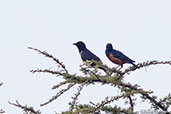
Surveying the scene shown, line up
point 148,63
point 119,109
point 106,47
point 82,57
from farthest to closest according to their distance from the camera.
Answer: point 82,57 → point 106,47 → point 148,63 → point 119,109

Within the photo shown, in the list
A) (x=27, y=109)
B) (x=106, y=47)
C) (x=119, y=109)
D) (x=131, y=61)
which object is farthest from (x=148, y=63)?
(x=106, y=47)

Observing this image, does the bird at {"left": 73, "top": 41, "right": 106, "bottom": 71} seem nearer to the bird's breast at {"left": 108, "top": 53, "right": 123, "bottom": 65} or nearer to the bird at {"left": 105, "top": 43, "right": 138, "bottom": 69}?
the bird at {"left": 105, "top": 43, "right": 138, "bottom": 69}

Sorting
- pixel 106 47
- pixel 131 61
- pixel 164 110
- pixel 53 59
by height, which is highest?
pixel 106 47

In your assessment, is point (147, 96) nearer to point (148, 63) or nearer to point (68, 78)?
point (148, 63)

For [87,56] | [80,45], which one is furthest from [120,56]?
[80,45]

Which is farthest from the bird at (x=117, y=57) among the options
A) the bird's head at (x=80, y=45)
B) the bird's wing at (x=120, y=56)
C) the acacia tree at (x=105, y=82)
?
the acacia tree at (x=105, y=82)

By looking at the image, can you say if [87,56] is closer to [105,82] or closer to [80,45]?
[80,45]

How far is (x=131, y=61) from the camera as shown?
28.6ft

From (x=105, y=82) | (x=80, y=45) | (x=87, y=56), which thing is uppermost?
(x=80, y=45)

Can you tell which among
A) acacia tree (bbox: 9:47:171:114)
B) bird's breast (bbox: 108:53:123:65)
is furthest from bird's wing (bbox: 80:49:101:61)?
acacia tree (bbox: 9:47:171:114)

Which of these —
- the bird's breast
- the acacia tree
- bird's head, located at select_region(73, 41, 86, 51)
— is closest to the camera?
the acacia tree

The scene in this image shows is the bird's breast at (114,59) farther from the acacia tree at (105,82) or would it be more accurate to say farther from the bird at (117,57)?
the acacia tree at (105,82)

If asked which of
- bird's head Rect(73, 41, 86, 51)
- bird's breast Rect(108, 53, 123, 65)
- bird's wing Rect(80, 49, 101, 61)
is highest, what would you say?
bird's head Rect(73, 41, 86, 51)

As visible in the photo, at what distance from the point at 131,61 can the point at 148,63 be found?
5.39 m
